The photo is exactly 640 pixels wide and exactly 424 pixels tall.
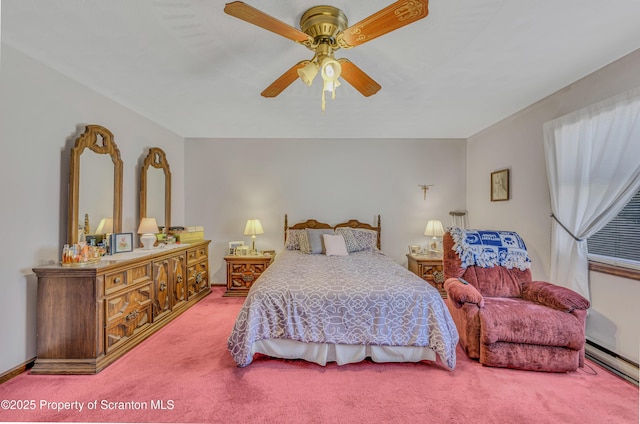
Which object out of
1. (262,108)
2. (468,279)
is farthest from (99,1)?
(468,279)

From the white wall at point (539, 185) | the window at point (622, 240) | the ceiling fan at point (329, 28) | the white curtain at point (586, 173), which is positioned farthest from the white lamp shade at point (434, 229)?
the ceiling fan at point (329, 28)

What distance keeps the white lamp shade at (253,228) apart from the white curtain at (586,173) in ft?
11.7

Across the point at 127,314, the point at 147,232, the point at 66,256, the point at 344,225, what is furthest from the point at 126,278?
the point at 344,225

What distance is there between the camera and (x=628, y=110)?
2.04m

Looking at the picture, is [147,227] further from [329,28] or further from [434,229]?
[434,229]

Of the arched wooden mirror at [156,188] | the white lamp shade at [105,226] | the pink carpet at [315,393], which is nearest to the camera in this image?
the pink carpet at [315,393]

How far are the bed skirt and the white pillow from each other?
1.57 m

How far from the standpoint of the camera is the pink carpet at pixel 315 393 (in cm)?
164

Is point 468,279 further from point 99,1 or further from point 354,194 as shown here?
point 99,1

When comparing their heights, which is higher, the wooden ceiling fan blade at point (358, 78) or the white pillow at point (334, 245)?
the wooden ceiling fan blade at point (358, 78)

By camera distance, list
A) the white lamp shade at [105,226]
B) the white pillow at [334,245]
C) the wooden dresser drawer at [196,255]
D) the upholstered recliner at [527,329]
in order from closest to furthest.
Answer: the upholstered recliner at [527,329]
the white lamp shade at [105,226]
the wooden dresser drawer at [196,255]
the white pillow at [334,245]

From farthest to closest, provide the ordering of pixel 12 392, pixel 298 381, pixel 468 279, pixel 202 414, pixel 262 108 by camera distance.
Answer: pixel 262 108 → pixel 468 279 → pixel 298 381 → pixel 12 392 → pixel 202 414

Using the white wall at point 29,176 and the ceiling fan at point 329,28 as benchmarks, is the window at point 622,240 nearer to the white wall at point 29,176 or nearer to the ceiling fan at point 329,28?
the ceiling fan at point 329,28

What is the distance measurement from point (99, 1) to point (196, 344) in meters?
2.65
